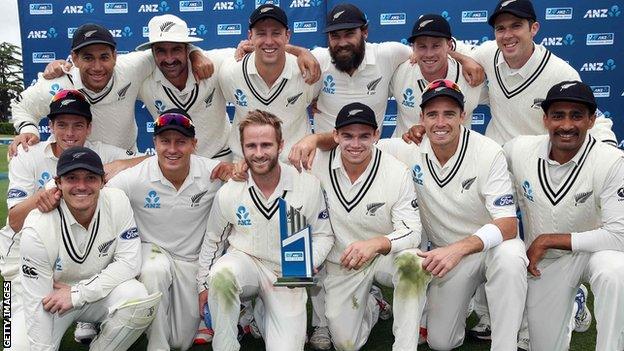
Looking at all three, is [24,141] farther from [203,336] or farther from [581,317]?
[581,317]

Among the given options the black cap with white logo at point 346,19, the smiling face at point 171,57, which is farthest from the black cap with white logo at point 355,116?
the smiling face at point 171,57

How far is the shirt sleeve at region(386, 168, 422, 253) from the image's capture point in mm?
3672

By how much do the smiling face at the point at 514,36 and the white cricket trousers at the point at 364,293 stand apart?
5.91 ft

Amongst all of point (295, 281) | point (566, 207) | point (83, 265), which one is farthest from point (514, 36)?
point (83, 265)

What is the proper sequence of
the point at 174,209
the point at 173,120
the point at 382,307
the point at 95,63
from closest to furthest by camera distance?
1. the point at 173,120
2. the point at 174,209
3. the point at 95,63
4. the point at 382,307

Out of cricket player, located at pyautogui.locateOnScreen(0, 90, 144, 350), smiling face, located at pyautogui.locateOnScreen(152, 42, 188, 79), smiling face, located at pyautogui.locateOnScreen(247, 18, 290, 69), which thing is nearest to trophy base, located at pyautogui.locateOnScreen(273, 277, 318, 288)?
cricket player, located at pyautogui.locateOnScreen(0, 90, 144, 350)

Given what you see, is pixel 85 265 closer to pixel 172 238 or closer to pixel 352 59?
pixel 172 238

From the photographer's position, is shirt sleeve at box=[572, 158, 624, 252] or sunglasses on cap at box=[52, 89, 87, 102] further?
sunglasses on cap at box=[52, 89, 87, 102]

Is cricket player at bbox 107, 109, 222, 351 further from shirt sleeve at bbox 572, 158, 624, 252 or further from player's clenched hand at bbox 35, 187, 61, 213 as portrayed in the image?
shirt sleeve at bbox 572, 158, 624, 252

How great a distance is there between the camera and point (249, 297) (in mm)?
3871

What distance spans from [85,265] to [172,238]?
722 mm

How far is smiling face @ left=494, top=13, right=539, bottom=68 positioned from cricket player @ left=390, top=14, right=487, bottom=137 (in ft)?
1.22

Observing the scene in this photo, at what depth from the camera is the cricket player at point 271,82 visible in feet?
14.7

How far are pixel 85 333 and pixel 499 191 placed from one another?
3.05m
